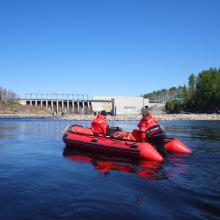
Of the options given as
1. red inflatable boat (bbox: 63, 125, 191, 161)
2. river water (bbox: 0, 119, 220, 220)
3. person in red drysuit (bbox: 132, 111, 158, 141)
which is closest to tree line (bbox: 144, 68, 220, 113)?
red inflatable boat (bbox: 63, 125, 191, 161)

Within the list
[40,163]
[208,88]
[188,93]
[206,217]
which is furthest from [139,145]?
[188,93]

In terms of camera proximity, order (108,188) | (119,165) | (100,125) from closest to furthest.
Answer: (108,188) → (119,165) → (100,125)

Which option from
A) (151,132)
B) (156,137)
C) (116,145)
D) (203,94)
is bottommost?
(116,145)

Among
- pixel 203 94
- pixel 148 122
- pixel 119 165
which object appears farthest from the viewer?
pixel 203 94

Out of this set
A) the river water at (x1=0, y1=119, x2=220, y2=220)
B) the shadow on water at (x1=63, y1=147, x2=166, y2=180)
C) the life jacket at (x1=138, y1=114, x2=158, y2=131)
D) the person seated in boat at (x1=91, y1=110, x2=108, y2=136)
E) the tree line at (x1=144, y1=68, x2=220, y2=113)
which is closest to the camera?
the river water at (x1=0, y1=119, x2=220, y2=220)

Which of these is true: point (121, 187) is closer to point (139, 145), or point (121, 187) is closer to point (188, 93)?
point (139, 145)

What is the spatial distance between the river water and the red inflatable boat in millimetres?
489

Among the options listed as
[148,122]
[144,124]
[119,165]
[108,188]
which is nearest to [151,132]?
[148,122]

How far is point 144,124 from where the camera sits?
13.9 metres

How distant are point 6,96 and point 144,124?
445ft

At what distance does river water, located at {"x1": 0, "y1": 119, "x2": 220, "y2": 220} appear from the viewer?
22.2 feet

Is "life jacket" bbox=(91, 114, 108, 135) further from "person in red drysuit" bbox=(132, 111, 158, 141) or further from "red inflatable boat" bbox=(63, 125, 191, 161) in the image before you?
"person in red drysuit" bbox=(132, 111, 158, 141)

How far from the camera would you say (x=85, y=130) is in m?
17.5

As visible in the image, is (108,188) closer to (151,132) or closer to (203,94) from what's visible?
(151,132)
